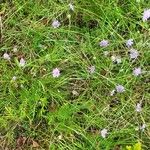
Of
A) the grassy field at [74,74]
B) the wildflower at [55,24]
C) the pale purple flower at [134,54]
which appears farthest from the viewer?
the wildflower at [55,24]

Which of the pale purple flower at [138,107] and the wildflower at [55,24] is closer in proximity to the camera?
the pale purple flower at [138,107]

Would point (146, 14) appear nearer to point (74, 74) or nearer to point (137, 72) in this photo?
point (137, 72)

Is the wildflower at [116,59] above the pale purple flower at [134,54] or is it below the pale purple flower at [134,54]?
below

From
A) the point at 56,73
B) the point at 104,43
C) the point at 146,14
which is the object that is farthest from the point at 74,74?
the point at 146,14

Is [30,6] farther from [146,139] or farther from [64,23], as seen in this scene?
[146,139]

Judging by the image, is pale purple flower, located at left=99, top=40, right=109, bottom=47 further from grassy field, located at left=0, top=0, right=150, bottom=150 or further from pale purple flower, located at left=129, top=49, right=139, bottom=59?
pale purple flower, located at left=129, top=49, right=139, bottom=59

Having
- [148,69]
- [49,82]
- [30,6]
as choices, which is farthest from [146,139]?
[30,6]

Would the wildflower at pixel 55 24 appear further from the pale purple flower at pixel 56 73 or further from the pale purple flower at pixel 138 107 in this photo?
the pale purple flower at pixel 138 107

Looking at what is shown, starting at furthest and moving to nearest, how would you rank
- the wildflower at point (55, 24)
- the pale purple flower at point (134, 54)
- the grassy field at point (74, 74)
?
the wildflower at point (55, 24) → the pale purple flower at point (134, 54) → the grassy field at point (74, 74)

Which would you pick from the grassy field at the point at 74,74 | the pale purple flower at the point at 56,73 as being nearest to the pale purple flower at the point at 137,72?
the grassy field at the point at 74,74

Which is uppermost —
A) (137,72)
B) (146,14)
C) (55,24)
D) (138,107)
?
(146,14)
